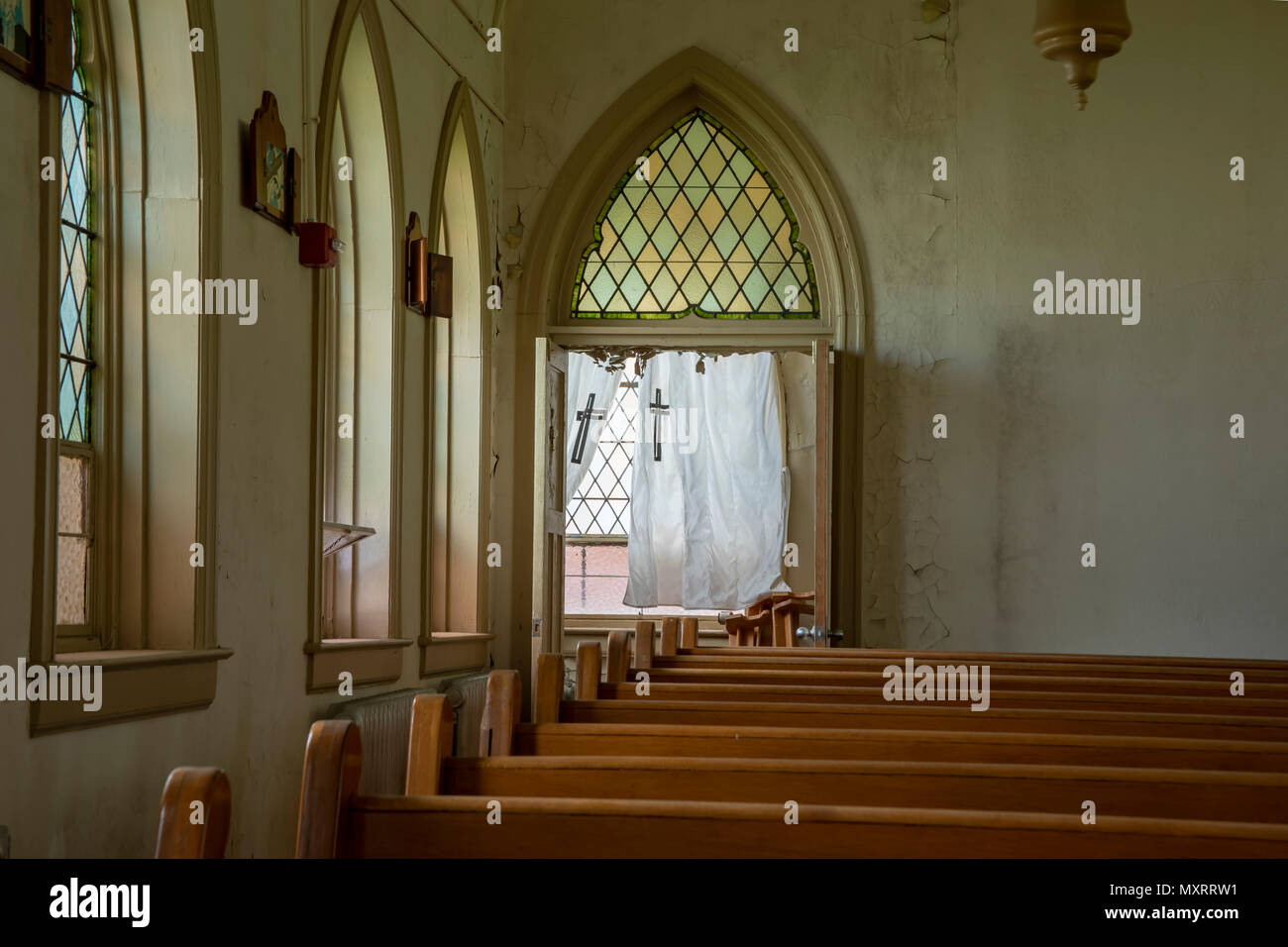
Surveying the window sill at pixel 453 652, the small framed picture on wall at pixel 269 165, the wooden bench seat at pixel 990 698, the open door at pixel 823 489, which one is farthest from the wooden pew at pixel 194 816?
the open door at pixel 823 489

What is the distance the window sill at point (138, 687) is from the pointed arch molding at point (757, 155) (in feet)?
13.6

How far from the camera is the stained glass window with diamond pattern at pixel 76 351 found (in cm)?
413

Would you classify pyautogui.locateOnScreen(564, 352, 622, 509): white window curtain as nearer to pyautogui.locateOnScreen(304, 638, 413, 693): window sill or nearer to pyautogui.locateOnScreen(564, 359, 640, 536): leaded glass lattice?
pyautogui.locateOnScreen(564, 359, 640, 536): leaded glass lattice

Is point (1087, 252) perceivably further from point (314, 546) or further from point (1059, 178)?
point (314, 546)

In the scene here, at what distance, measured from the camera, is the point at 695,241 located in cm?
838

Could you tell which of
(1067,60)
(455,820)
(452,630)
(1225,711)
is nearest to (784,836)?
(455,820)

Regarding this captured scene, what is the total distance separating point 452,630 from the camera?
7.30m

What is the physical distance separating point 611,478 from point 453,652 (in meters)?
4.10

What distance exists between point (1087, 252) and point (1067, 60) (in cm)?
238

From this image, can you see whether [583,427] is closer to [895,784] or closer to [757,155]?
[757,155]

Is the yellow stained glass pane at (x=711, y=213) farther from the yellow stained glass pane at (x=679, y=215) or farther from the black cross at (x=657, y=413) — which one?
the black cross at (x=657, y=413)

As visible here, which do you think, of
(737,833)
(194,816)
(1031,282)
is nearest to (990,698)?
(737,833)

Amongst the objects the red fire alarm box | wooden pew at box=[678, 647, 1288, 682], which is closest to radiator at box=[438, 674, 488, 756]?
wooden pew at box=[678, 647, 1288, 682]

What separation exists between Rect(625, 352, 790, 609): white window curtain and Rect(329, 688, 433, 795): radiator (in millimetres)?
4433
